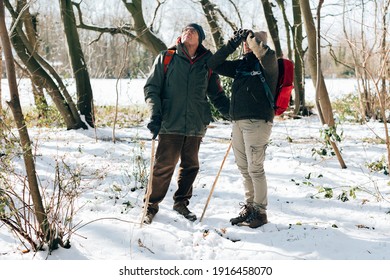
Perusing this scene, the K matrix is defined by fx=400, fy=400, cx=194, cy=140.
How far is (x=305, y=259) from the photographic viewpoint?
10.6 ft

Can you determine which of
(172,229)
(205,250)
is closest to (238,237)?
(205,250)

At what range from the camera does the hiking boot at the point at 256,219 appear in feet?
12.5

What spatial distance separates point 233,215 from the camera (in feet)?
13.9

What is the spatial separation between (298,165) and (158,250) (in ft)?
10.2

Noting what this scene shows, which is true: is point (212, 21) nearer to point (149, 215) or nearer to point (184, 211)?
point (184, 211)

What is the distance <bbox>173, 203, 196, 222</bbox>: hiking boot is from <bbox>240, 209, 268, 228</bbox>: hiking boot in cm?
56

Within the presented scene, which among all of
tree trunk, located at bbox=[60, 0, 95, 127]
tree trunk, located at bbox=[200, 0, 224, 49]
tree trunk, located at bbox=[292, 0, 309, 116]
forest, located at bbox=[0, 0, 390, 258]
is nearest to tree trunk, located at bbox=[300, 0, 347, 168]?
forest, located at bbox=[0, 0, 390, 258]

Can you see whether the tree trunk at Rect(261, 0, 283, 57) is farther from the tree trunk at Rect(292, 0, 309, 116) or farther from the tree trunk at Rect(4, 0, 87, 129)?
the tree trunk at Rect(4, 0, 87, 129)

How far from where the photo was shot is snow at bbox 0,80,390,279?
3.28 m

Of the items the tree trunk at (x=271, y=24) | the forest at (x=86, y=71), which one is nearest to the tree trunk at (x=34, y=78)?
the forest at (x=86, y=71)

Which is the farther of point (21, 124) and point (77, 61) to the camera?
point (77, 61)

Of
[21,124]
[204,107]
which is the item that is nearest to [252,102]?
[204,107]

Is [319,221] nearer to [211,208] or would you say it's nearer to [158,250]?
[211,208]

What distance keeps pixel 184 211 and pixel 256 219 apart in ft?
2.55
